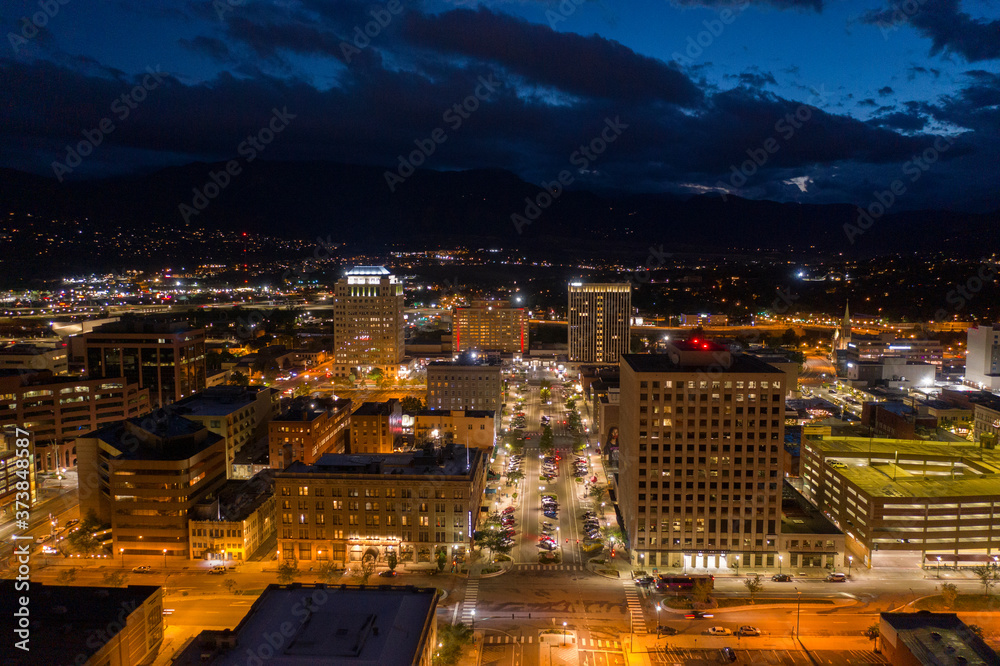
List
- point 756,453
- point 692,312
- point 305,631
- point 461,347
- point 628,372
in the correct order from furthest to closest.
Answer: point 692,312 < point 461,347 < point 628,372 < point 756,453 < point 305,631

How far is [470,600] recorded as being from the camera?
30203mm

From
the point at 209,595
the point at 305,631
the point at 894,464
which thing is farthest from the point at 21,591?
the point at 894,464

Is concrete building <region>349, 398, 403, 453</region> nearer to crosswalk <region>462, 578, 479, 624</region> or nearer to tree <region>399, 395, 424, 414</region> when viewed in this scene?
tree <region>399, 395, 424, 414</region>

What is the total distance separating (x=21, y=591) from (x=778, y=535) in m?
34.2

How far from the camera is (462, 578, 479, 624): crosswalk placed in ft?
94.0

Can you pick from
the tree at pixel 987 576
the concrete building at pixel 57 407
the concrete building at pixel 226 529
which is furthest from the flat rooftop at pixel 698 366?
the concrete building at pixel 57 407

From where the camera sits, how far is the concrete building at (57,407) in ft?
159

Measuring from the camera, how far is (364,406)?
5472 cm

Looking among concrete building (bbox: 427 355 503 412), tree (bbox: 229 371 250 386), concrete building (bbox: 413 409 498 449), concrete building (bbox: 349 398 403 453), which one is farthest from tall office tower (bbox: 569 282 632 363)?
concrete building (bbox: 349 398 403 453)

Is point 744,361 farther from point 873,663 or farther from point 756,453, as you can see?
point 873,663

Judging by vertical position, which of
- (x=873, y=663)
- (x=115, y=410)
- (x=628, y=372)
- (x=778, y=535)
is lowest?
(x=873, y=663)

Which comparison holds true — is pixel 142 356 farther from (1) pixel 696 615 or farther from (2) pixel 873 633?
(2) pixel 873 633

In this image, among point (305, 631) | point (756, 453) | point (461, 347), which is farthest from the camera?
point (461, 347)
